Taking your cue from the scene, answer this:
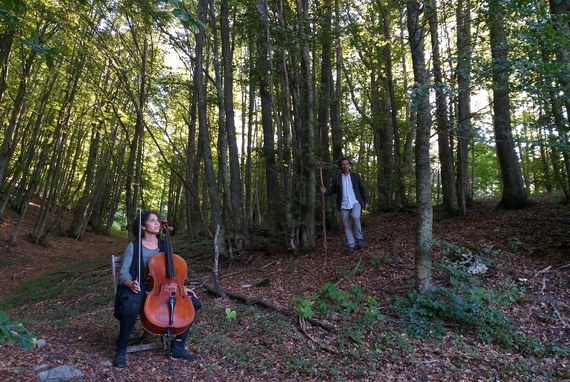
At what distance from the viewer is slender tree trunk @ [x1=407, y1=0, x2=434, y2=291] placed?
5004 mm

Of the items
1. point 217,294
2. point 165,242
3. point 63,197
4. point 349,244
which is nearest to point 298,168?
point 349,244

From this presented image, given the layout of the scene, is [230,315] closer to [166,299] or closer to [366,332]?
[166,299]

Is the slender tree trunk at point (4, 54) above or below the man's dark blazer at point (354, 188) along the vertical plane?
above

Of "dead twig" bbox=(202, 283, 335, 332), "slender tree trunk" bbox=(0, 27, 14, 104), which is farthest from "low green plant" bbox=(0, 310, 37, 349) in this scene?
"slender tree trunk" bbox=(0, 27, 14, 104)

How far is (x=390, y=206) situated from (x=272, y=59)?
5.40m

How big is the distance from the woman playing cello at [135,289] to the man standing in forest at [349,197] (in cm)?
382

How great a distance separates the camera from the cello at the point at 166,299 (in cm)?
330

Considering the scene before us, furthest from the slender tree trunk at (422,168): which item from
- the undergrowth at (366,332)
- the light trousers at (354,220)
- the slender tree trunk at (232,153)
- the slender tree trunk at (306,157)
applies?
the slender tree trunk at (232,153)

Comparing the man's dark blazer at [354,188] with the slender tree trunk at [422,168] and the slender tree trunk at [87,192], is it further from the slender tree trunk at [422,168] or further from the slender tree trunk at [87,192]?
the slender tree trunk at [87,192]

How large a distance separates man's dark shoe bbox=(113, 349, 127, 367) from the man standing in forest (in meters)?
4.46

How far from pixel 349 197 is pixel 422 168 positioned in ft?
6.61

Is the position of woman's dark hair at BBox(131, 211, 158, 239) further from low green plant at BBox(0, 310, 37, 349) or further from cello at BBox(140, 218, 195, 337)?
low green plant at BBox(0, 310, 37, 349)

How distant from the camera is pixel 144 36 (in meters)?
11.2

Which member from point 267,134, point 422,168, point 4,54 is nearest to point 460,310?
point 422,168
